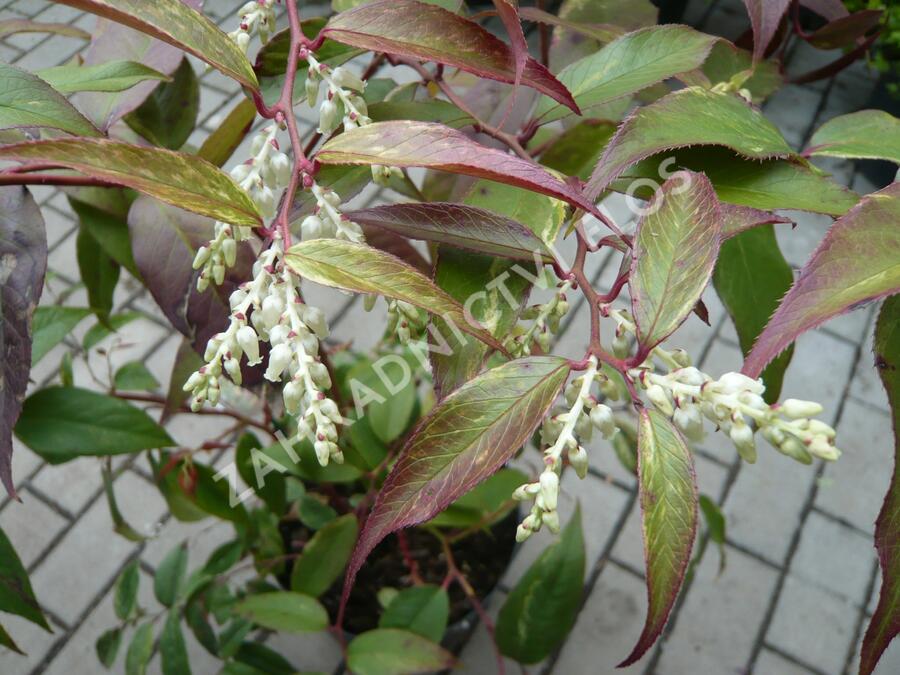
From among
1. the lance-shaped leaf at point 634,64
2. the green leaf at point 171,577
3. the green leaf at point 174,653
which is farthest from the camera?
the green leaf at point 171,577

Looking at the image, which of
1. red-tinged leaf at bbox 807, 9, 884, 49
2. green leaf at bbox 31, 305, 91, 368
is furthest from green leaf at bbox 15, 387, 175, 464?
red-tinged leaf at bbox 807, 9, 884, 49

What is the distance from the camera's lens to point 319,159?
15.0 inches

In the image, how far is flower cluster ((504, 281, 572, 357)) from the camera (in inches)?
16.0

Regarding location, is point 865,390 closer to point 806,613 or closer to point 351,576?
point 806,613

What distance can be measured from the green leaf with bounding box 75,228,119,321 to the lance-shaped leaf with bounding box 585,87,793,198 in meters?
0.54

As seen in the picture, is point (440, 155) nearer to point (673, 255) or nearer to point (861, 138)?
point (673, 255)

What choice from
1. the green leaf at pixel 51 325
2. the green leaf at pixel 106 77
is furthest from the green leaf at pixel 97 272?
the green leaf at pixel 106 77

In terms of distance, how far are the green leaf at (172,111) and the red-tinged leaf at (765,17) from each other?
429mm

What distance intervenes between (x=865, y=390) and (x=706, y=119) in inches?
54.4

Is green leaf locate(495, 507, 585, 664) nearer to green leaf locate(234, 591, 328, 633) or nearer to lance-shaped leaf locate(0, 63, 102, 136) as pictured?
green leaf locate(234, 591, 328, 633)

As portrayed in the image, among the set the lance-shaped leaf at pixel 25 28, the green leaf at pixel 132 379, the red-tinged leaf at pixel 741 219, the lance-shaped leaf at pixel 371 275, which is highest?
the lance-shaped leaf at pixel 25 28

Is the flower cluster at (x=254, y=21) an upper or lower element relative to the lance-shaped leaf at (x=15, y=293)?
upper

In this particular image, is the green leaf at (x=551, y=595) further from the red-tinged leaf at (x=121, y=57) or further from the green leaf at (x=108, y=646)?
the red-tinged leaf at (x=121, y=57)

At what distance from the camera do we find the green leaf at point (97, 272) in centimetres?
76
